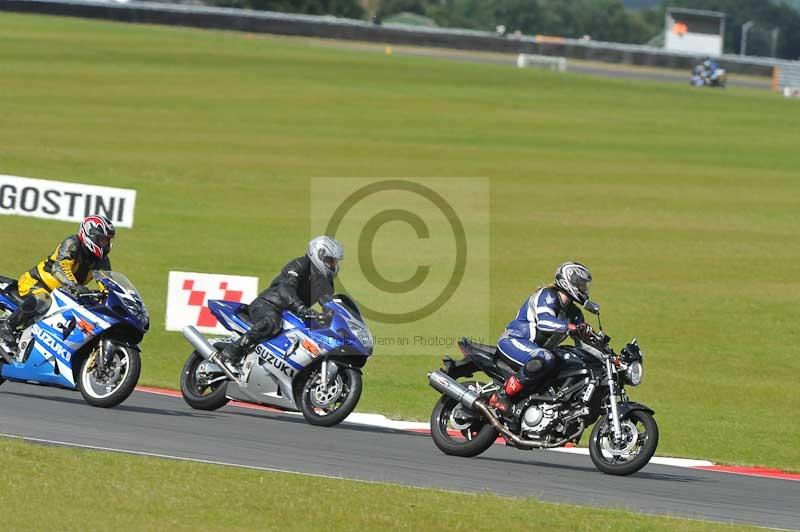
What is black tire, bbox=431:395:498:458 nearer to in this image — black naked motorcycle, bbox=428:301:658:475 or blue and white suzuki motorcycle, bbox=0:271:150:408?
black naked motorcycle, bbox=428:301:658:475

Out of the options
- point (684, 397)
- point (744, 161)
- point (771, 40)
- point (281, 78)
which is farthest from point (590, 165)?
point (771, 40)

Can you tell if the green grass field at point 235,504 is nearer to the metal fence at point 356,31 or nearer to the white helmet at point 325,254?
the white helmet at point 325,254

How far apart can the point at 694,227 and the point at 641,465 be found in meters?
20.8

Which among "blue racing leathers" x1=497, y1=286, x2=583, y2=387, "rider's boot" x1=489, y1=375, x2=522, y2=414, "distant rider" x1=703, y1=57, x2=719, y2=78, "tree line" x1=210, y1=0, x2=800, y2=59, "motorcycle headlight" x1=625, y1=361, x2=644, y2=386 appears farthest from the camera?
"tree line" x1=210, y1=0, x2=800, y2=59

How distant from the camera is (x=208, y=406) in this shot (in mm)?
15523

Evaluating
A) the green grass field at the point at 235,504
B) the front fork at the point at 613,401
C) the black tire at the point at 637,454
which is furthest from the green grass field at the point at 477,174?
the green grass field at the point at 235,504

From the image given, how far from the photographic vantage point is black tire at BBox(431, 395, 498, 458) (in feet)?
44.9

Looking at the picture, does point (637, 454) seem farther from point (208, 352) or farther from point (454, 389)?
point (208, 352)

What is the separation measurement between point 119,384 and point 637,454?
536 centimetres

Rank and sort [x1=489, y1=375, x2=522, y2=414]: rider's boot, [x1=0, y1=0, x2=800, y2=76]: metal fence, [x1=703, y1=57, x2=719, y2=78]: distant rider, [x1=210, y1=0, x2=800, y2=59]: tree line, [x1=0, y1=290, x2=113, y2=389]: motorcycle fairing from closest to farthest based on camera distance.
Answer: [x1=489, y1=375, x2=522, y2=414]: rider's boot → [x1=0, y1=290, x2=113, y2=389]: motorcycle fairing → [x1=703, y1=57, x2=719, y2=78]: distant rider → [x1=0, y1=0, x2=800, y2=76]: metal fence → [x1=210, y1=0, x2=800, y2=59]: tree line

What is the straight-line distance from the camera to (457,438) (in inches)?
548

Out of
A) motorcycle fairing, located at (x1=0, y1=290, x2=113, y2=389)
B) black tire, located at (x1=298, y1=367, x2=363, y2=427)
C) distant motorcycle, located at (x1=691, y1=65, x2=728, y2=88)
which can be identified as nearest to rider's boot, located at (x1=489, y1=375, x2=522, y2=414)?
black tire, located at (x1=298, y1=367, x2=363, y2=427)

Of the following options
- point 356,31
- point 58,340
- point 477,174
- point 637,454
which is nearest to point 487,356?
point 637,454

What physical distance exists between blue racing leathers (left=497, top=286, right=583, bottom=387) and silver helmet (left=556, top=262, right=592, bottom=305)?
0.15 metres
